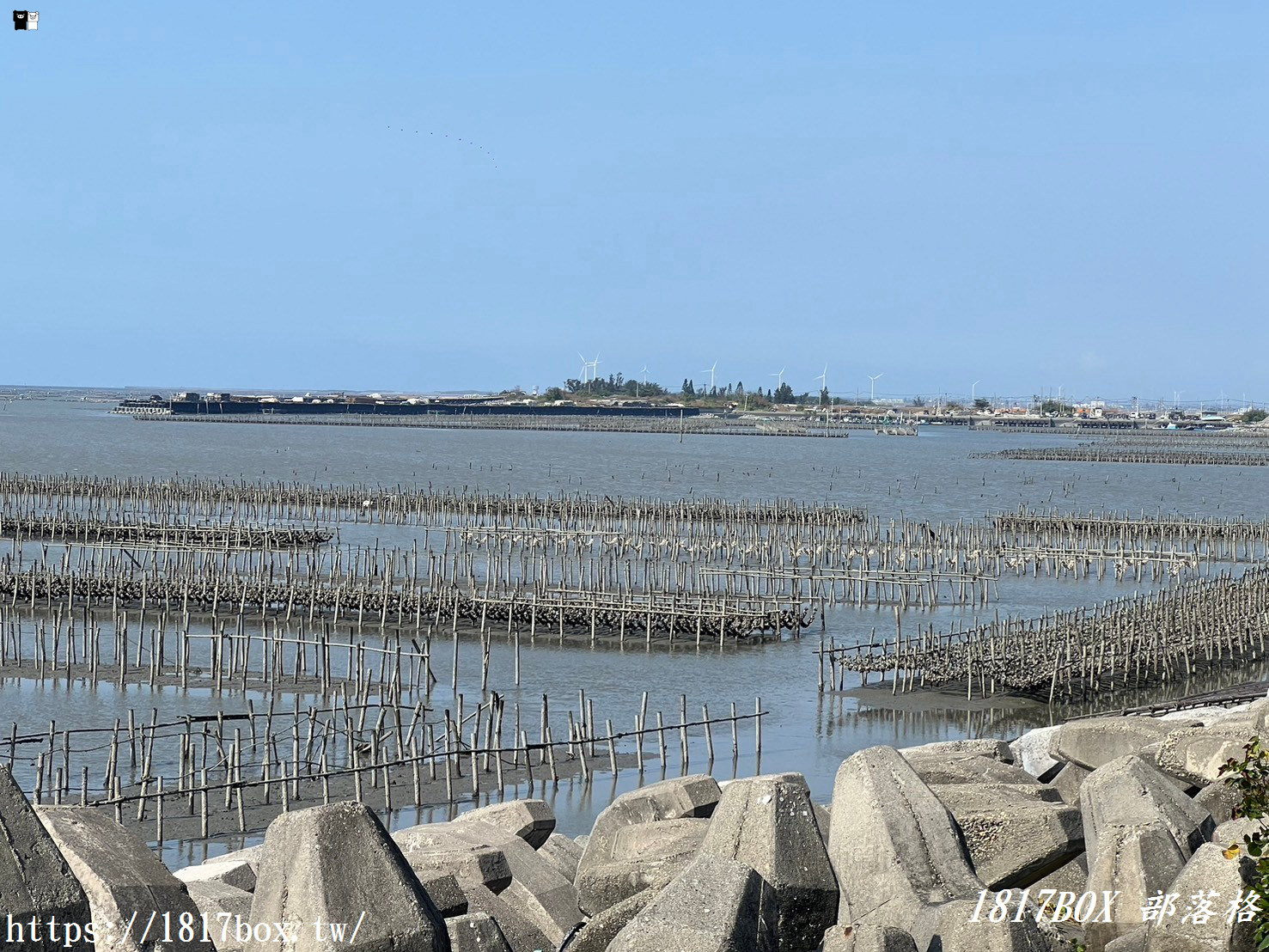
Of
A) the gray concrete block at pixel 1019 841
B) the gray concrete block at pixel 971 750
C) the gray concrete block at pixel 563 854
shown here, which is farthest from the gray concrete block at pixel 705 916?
the gray concrete block at pixel 971 750

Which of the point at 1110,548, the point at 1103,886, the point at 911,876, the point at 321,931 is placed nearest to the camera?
the point at 321,931

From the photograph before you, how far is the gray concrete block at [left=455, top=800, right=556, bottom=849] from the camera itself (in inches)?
428

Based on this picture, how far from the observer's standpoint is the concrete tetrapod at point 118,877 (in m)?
6.15

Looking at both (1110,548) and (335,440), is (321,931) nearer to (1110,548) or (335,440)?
(1110,548)

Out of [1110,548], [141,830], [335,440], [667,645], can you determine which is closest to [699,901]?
[141,830]

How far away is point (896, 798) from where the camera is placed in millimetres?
8562

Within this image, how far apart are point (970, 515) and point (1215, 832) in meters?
60.8

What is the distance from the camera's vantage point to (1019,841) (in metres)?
9.41

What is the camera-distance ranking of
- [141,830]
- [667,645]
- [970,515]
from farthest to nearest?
1. [970,515]
2. [667,645]
3. [141,830]

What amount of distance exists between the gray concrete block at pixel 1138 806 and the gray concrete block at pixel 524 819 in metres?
3.64

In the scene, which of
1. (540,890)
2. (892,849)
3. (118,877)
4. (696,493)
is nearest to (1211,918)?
(892,849)

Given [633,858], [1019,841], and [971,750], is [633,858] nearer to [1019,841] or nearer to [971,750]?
[1019,841]

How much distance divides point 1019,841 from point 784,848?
A: 2175 millimetres

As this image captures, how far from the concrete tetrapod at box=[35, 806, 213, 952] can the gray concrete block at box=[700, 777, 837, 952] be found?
248 cm
